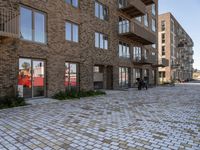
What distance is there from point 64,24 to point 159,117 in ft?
32.1

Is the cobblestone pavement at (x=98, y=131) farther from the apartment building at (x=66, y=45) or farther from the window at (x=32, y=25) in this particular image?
the window at (x=32, y=25)

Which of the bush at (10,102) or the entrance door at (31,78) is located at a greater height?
the entrance door at (31,78)

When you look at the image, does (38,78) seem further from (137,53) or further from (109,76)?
(137,53)

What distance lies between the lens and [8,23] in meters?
9.38

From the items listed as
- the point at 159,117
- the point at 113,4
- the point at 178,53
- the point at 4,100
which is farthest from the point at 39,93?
the point at 178,53

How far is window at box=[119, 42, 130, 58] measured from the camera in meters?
21.5

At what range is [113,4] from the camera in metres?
20.0

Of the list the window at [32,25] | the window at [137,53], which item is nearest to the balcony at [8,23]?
the window at [32,25]

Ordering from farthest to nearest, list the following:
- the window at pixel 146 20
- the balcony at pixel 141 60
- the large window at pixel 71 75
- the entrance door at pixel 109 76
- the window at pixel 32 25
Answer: the window at pixel 146 20 < the balcony at pixel 141 60 < the entrance door at pixel 109 76 < the large window at pixel 71 75 < the window at pixel 32 25

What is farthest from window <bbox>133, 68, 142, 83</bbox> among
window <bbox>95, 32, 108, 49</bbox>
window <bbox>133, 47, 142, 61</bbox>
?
window <bbox>95, 32, 108, 49</bbox>

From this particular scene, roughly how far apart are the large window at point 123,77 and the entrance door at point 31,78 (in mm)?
10921

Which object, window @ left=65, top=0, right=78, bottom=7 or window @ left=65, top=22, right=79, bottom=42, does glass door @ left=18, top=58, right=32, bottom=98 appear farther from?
window @ left=65, top=0, right=78, bottom=7

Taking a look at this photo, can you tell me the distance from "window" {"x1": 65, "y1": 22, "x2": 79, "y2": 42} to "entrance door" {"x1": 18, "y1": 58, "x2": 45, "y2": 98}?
3.28 metres

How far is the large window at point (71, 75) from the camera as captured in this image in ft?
46.8
